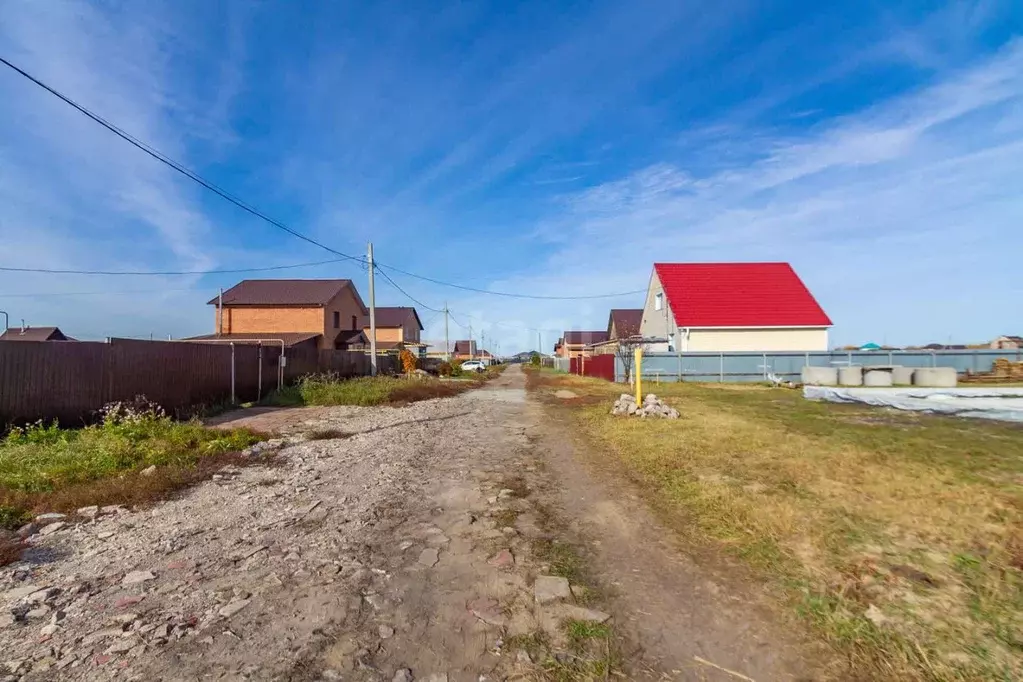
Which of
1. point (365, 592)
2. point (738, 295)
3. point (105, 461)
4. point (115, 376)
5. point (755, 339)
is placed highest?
point (738, 295)

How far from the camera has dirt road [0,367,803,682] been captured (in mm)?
2439

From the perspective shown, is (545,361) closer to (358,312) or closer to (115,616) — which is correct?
(358,312)

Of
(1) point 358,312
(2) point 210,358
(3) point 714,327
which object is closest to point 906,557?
(2) point 210,358

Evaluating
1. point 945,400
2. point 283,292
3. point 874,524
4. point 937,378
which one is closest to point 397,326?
point 283,292

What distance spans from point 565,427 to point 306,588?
815cm

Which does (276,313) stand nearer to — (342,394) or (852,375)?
(342,394)

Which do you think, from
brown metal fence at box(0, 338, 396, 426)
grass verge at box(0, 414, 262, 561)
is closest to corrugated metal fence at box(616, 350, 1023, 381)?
brown metal fence at box(0, 338, 396, 426)

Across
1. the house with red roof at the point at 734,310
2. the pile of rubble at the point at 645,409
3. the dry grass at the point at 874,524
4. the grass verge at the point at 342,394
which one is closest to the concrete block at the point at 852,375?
the house with red roof at the point at 734,310

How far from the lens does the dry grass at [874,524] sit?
2572mm

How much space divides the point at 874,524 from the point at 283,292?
3744 centimetres

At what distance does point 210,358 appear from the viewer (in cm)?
1267

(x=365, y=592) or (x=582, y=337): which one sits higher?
(x=582, y=337)

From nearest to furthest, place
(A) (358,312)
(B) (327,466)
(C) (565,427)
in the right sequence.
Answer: (B) (327,466)
(C) (565,427)
(A) (358,312)

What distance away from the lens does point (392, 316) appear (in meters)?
58.9
